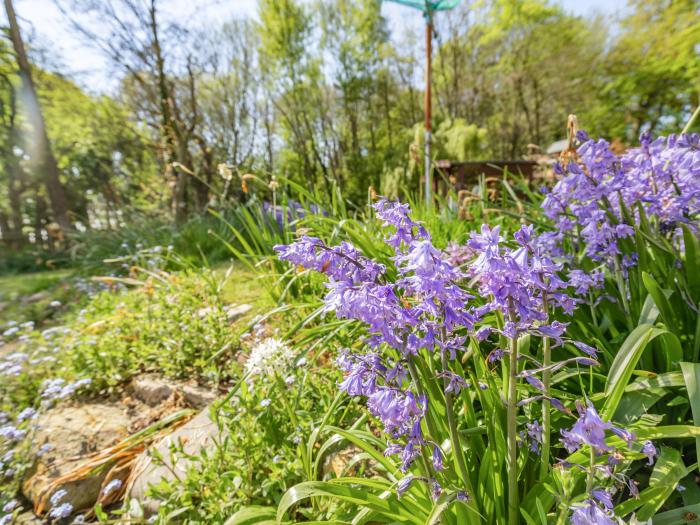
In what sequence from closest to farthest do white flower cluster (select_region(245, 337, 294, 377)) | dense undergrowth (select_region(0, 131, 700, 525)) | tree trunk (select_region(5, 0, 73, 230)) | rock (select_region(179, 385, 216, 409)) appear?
1. dense undergrowth (select_region(0, 131, 700, 525))
2. white flower cluster (select_region(245, 337, 294, 377))
3. rock (select_region(179, 385, 216, 409))
4. tree trunk (select_region(5, 0, 73, 230))

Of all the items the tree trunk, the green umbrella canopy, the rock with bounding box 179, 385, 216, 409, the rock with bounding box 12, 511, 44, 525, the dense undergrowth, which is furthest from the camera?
the tree trunk

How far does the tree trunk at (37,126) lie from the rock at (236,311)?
28.1 feet

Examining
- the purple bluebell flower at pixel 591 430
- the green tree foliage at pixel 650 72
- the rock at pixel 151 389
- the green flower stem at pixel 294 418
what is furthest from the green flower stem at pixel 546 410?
the green tree foliage at pixel 650 72

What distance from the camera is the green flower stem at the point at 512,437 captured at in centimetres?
80

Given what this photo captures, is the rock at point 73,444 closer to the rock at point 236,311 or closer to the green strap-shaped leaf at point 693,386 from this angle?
the rock at point 236,311

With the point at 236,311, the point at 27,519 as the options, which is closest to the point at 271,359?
the point at 27,519

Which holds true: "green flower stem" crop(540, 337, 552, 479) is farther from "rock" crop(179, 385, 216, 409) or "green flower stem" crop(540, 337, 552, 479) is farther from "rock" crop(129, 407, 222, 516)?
"rock" crop(179, 385, 216, 409)

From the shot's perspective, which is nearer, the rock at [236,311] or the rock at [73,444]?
the rock at [73,444]

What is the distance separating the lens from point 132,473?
1794 millimetres

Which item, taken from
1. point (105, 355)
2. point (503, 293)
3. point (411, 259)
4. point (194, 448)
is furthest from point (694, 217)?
point (105, 355)

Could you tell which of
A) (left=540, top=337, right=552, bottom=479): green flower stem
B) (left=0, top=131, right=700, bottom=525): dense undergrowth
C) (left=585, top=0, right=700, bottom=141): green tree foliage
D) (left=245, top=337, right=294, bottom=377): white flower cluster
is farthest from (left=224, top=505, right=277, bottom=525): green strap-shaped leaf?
(left=585, top=0, right=700, bottom=141): green tree foliage

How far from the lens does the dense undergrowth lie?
0.78 m

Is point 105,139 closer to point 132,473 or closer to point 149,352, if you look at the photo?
point 149,352

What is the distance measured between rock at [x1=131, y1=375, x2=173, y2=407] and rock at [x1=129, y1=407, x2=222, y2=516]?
498mm
